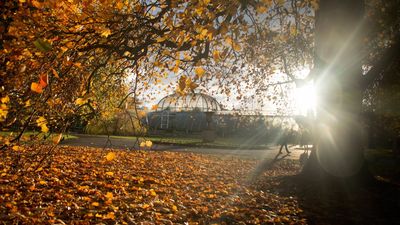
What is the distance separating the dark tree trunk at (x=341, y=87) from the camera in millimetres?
7234

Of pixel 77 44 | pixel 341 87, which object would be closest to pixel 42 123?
pixel 77 44

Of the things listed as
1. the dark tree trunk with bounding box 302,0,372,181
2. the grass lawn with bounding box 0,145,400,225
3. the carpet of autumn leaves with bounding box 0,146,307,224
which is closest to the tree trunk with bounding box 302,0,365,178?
the dark tree trunk with bounding box 302,0,372,181

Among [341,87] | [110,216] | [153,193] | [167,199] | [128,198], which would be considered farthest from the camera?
[341,87]

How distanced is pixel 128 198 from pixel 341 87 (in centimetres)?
538

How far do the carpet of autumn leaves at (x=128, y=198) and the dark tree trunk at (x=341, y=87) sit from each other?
172 centimetres

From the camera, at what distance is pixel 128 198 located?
5.78 meters

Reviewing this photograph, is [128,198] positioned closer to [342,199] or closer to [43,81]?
[43,81]

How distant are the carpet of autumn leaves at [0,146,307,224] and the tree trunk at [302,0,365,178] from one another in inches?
68.5

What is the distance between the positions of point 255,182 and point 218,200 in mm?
2634

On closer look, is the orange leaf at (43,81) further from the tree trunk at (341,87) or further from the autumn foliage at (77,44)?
the tree trunk at (341,87)

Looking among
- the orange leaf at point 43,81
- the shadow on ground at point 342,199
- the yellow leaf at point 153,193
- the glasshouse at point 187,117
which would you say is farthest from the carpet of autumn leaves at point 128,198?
the glasshouse at point 187,117

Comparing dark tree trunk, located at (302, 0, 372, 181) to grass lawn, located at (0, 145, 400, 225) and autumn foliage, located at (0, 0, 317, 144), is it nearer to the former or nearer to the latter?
grass lawn, located at (0, 145, 400, 225)

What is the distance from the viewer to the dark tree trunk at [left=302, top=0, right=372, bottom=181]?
7234 mm

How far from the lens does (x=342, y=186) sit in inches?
283
